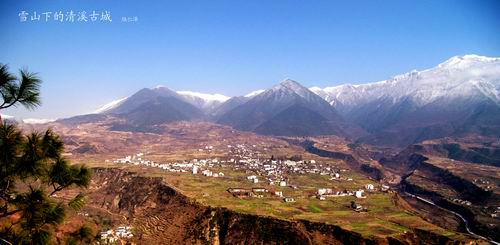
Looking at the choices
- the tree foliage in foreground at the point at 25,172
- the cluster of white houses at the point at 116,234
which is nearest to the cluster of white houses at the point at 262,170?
the cluster of white houses at the point at 116,234

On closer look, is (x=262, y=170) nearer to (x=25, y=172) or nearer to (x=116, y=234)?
(x=116, y=234)

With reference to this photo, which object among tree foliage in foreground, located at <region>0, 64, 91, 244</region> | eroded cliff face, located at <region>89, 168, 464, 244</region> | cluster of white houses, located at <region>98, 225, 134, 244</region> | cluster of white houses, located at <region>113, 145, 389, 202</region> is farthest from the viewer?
cluster of white houses, located at <region>113, 145, 389, 202</region>

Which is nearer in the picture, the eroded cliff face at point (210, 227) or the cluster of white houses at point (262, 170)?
the eroded cliff face at point (210, 227)

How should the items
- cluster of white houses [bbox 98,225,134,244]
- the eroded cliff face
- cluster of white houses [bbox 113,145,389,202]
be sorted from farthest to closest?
cluster of white houses [bbox 113,145,389,202]
cluster of white houses [bbox 98,225,134,244]
the eroded cliff face

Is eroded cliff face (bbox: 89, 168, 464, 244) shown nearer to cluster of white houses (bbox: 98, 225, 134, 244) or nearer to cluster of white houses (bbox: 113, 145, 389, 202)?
cluster of white houses (bbox: 98, 225, 134, 244)

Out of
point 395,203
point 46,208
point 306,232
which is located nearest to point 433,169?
point 395,203

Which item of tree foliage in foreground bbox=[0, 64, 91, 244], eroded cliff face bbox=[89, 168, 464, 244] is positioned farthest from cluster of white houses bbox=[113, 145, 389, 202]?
tree foliage in foreground bbox=[0, 64, 91, 244]

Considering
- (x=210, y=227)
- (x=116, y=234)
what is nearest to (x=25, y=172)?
(x=210, y=227)

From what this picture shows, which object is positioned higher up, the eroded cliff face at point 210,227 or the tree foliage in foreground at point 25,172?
the tree foliage in foreground at point 25,172

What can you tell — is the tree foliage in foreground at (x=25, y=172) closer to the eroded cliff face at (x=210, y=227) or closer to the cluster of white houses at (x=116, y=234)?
the eroded cliff face at (x=210, y=227)
